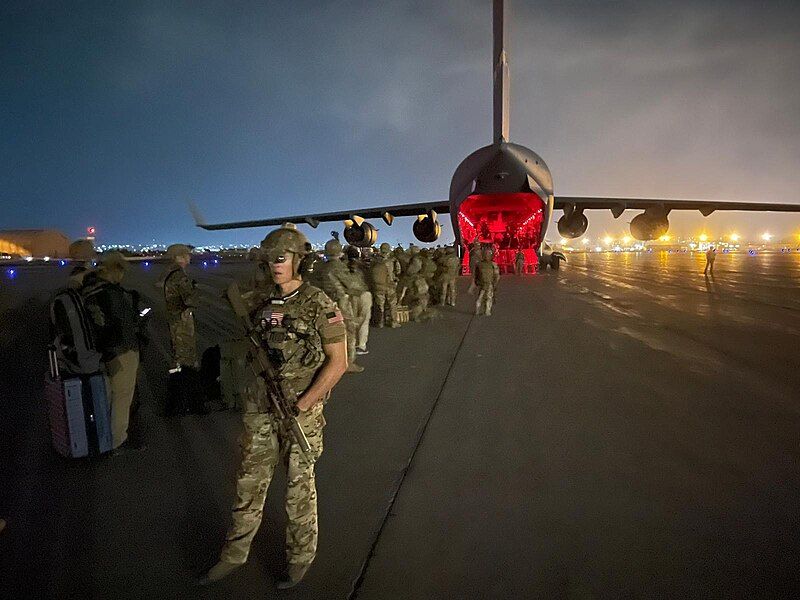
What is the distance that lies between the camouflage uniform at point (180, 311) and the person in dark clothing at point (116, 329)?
3.96ft

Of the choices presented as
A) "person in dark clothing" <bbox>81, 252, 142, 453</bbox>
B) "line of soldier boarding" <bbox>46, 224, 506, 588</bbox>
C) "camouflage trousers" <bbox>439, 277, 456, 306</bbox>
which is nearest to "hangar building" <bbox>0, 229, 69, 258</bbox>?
"camouflage trousers" <bbox>439, 277, 456, 306</bbox>

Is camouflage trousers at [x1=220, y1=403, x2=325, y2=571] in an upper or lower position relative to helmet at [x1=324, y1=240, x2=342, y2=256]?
lower

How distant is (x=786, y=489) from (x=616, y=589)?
1844 millimetres

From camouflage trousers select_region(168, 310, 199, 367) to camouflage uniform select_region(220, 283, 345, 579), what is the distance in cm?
331

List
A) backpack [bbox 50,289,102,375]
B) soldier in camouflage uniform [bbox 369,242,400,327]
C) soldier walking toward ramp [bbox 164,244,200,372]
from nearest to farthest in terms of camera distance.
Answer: backpack [bbox 50,289,102,375]
soldier walking toward ramp [bbox 164,244,200,372]
soldier in camouflage uniform [bbox 369,242,400,327]

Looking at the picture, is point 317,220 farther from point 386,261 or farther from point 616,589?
point 616,589

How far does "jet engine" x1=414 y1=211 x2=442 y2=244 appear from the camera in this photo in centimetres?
2647

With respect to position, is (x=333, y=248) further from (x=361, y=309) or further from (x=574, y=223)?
(x=574, y=223)


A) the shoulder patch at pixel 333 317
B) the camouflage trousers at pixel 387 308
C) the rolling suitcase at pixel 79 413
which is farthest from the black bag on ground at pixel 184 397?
the camouflage trousers at pixel 387 308

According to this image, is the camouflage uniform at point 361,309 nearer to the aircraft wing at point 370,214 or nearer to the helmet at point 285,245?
the helmet at point 285,245

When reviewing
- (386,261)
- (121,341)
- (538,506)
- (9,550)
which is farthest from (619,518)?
(386,261)

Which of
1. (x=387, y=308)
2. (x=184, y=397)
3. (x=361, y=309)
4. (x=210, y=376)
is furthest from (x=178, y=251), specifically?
(x=387, y=308)

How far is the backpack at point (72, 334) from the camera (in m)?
3.48

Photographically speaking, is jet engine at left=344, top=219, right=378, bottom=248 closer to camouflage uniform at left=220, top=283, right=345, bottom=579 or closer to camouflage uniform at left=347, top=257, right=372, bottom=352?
camouflage uniform at left=347, top=257, right=372, bottom=352
